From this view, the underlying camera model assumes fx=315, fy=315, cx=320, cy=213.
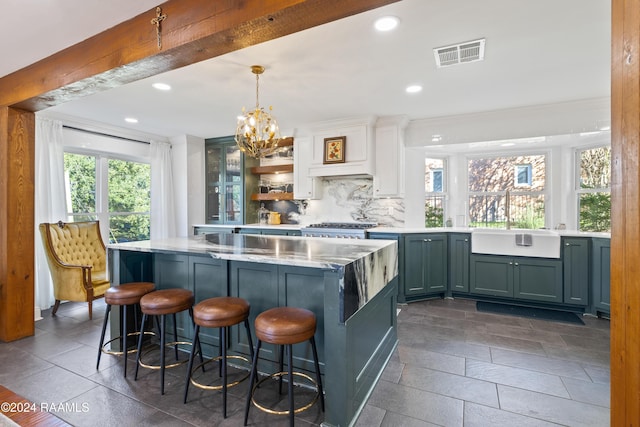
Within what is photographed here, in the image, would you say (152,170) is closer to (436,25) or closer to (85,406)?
(85,406)

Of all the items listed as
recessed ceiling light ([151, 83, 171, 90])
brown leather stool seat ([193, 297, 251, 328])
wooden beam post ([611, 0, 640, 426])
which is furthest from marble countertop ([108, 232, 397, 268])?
recessed ceiling light ([151, 83, 171, 90])

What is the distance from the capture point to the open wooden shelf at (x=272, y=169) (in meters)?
5.37

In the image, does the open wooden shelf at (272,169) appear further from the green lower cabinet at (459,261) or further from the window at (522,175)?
the window at (522,175)

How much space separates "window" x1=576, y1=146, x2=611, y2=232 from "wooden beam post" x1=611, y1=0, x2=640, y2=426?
384 centimetres

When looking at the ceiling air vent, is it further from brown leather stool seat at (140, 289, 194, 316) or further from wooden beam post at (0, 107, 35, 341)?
wooden beam post at (0, 107, 35, 341)

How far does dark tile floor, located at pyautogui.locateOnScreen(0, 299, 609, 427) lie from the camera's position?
188 centimetres

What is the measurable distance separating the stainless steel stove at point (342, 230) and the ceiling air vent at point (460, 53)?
2.25 m

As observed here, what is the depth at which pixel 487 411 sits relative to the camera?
1.94m

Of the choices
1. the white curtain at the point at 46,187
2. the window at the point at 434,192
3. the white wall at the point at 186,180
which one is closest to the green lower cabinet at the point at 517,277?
the window at the point at 434,192

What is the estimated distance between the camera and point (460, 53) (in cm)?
253

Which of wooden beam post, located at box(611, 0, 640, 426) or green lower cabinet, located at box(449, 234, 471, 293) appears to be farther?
green lower cabinet, located at box(449, 234, 471, 293)

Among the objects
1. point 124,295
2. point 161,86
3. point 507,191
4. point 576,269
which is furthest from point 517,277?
point 161,86

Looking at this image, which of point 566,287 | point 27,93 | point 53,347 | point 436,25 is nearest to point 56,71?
point 27,93

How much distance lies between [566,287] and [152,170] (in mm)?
6126
